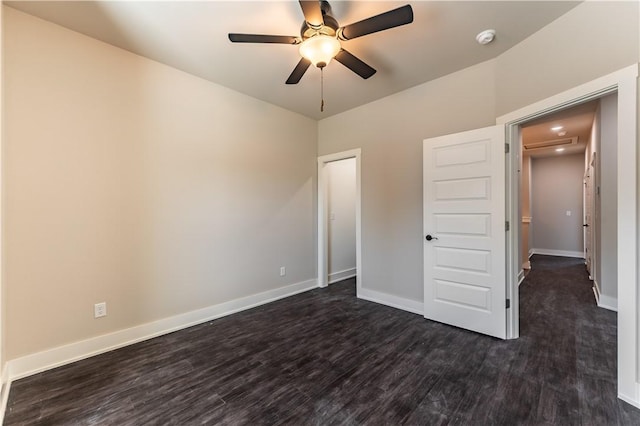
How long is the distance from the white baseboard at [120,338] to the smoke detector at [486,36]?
12.4 ft

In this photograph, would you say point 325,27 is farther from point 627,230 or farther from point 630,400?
point 630,400

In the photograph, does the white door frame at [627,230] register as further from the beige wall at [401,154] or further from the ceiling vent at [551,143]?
the ceiling vent at [551,143]

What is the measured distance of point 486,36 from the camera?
7.72ft

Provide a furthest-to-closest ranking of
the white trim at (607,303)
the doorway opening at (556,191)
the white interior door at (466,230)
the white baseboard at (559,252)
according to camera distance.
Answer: the white baseboard at (559,252), the doorway opening at (556,191), the white trim at (607,303), the white interior door at (466,230)

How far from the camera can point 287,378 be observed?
2.05m

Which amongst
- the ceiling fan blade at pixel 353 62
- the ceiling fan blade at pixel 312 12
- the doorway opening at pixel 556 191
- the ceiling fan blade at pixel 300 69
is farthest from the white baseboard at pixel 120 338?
the doorway opening at pixel 556 191

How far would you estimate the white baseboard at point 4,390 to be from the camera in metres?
1.71

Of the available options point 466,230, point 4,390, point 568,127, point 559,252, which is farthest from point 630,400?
point 559,252

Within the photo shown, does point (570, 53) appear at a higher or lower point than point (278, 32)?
lower

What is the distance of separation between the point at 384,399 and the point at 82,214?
116 inches

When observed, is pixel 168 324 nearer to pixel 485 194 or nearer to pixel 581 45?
pixel 485 194

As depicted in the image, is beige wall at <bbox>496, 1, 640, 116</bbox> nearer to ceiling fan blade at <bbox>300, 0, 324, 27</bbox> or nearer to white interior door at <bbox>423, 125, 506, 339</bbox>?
white interior door at <bbox>423, 125, 506, 339</bbox>

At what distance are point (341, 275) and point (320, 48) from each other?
12.6 ft

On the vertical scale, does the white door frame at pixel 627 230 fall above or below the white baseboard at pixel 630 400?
above
